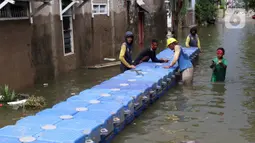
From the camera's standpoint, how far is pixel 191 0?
36.9m

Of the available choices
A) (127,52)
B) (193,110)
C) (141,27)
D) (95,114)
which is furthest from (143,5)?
(95,114)

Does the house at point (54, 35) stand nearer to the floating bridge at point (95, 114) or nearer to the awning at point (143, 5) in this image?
the awning at point (143, 5)

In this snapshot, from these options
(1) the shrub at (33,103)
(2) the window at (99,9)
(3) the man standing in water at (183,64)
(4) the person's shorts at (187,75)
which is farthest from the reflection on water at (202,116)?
(2) the window at (99,9)

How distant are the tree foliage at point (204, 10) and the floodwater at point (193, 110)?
2805 centimetres

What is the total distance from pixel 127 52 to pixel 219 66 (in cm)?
260

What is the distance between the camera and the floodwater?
613cm

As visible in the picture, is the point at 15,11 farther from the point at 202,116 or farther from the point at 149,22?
the point at 149,22

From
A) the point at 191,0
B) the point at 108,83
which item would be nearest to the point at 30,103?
the point at 108,83

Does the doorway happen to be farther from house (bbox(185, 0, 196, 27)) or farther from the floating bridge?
house (bbox(185, 0, 196, 27))

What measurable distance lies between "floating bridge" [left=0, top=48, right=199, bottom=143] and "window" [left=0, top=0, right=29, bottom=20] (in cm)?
353

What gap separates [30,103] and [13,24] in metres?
2.69

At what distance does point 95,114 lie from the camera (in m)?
5.30

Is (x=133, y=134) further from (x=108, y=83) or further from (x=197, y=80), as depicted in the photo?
(x=197, y=80)

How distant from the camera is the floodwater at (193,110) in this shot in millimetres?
6133
